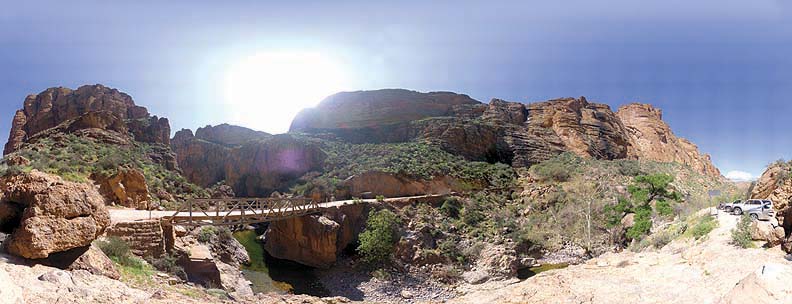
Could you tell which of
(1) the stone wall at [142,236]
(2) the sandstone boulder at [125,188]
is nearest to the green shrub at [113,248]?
(1) the stone wall at [142,236]

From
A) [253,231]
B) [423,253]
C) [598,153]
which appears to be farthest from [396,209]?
[598,153]

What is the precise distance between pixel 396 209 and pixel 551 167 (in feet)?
61.3

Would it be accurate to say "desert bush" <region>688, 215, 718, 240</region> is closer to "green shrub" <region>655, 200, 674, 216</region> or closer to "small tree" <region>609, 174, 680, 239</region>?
"small tree" <region>609, 174, 680, 239</region>

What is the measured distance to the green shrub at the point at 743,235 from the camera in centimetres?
857

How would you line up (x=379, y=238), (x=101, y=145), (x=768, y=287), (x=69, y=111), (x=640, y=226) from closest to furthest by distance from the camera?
(x=768, y=287)
(x=640, y=226)
(x=379, y=238)
(x=101, y=145)
(x=69, y=111)

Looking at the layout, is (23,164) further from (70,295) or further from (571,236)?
(571,236)

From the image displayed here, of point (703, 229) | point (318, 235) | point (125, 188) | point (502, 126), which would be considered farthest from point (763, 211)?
point (502, 126)

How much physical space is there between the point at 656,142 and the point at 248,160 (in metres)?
64.8

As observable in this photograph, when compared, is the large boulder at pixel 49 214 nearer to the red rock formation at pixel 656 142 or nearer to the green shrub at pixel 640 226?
the green shrub at pixel 640 226

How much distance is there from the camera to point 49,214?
5660mm

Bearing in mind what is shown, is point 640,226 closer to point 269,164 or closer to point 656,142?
point 269,164

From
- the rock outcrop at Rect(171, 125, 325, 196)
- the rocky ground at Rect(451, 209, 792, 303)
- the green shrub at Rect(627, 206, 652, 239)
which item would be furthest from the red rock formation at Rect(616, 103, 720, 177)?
the rocky ground at Rect(451, 209, 792, 303)

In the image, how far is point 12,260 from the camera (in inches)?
199

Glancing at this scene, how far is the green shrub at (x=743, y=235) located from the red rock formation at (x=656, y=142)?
177 feet
